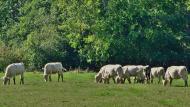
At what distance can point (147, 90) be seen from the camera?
4006cm

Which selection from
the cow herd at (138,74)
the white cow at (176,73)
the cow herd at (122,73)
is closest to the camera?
the white cow at (176,73)

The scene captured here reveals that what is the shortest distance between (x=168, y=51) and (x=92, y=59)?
9.27 metres

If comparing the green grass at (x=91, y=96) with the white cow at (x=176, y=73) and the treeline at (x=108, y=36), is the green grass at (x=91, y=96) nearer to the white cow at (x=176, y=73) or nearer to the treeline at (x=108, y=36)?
the white cow at (x=176, y=73)

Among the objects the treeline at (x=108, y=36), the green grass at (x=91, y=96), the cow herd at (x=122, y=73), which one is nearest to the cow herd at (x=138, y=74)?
the cow herd at (x=122, y=73)

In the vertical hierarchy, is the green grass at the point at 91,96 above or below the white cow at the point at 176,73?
below

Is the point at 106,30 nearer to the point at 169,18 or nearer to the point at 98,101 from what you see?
the point at 169,18

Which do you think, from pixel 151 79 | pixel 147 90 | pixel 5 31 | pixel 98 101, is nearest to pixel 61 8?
pixel 5 31

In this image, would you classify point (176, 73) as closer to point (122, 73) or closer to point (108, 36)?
point (122, 73)

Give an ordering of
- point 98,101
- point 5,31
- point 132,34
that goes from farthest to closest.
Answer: point 5,31 → point 132,34 → point 98,101

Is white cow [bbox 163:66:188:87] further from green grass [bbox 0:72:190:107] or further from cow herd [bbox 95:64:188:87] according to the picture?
green grass [bbox 0:72:190:107]

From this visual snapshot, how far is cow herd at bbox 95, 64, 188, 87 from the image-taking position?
49594 mm

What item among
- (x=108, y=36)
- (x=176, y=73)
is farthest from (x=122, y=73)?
(x=108, y=36)

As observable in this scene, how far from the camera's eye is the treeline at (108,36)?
239 feet

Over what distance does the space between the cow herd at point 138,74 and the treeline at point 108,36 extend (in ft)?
61.9
